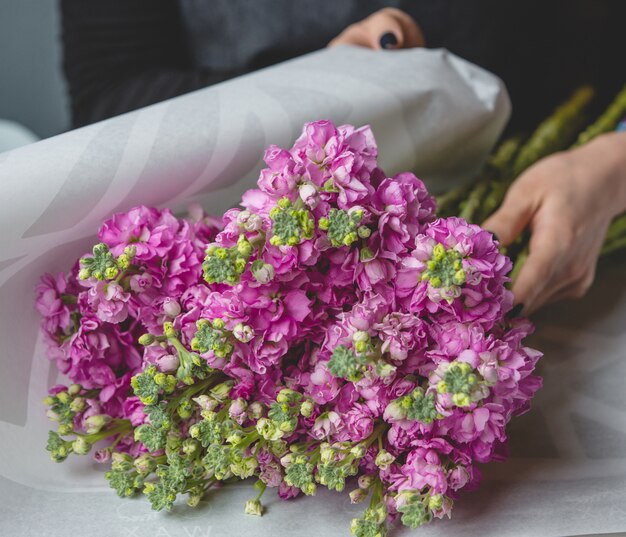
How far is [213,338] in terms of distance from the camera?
0.40 metres

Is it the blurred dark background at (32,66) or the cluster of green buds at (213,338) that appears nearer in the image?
the cluster of green buds at (213,338)

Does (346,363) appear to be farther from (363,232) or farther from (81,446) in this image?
(81,446)

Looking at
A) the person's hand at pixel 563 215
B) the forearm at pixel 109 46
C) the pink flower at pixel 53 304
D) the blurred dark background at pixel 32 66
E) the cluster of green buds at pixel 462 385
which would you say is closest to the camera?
the cluster of green buds at pixel 462 385

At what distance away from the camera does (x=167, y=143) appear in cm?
55

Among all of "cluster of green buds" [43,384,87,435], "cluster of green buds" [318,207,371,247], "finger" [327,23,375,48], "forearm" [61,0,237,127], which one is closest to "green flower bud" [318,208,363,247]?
"cluster of green buds" [318,207,371,247]

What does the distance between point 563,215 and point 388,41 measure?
29 cm

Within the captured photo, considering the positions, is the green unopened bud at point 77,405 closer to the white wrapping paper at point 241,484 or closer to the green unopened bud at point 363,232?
the white wrapping paper at point 241,484

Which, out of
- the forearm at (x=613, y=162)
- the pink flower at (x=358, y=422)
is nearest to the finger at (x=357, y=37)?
the forearm at (x=613, y=162)

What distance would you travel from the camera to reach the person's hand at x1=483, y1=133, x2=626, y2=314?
609 mm

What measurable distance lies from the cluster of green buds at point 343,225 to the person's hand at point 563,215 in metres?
0.22

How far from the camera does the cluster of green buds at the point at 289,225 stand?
391 millimetres

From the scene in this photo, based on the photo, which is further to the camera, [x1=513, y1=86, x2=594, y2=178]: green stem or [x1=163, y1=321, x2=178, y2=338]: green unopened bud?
[x1=513, y1=86, x2=594, y2=178]: green stem

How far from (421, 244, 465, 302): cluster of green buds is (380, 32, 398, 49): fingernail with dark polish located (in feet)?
1.52

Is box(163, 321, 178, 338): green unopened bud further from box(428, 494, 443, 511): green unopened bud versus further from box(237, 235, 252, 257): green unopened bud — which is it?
box(428, 494, 443, 511): green unopened bud
